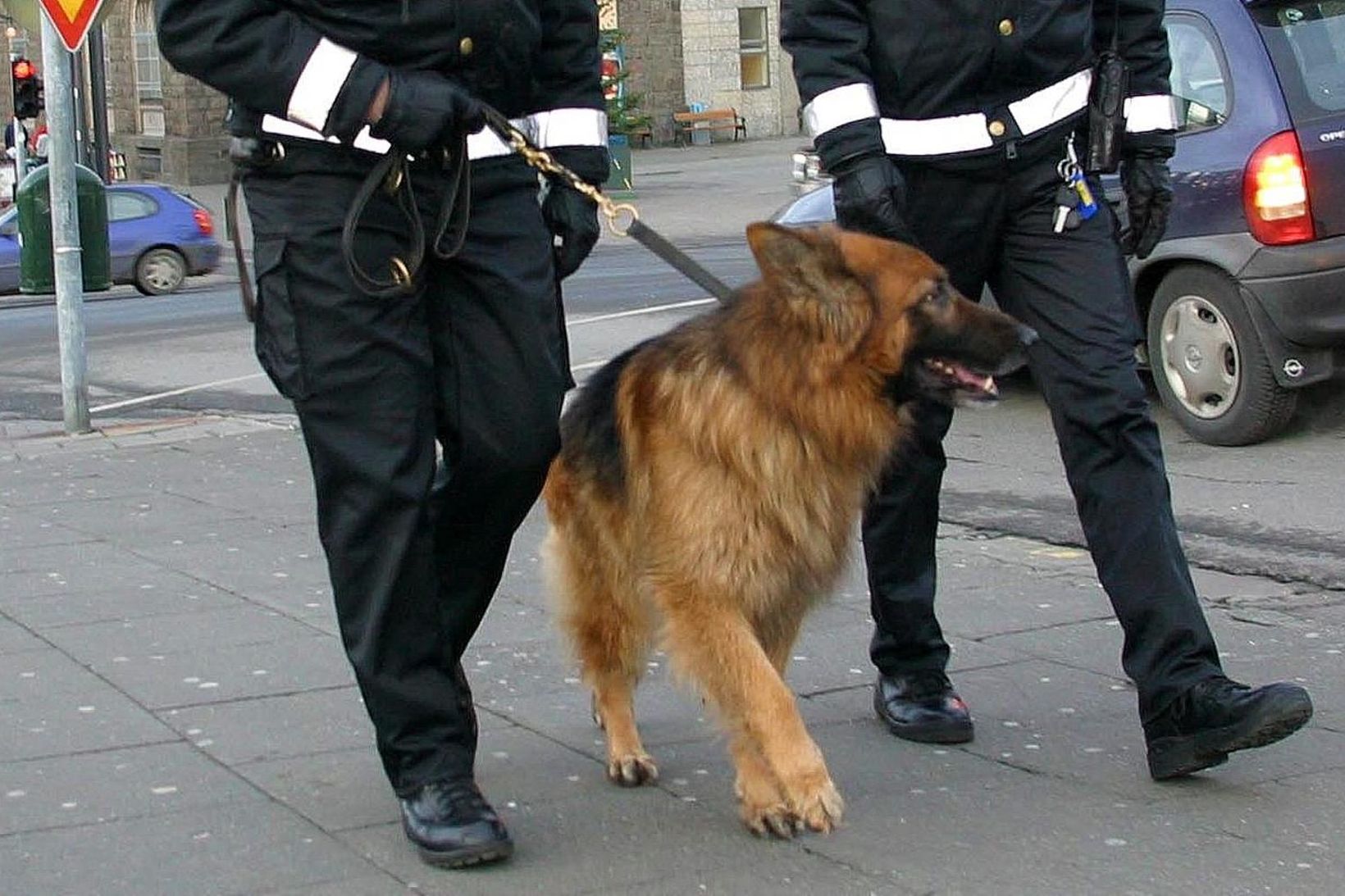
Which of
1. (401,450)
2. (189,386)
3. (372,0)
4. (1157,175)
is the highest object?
(372,0)

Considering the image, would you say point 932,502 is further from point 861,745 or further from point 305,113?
point 305,113

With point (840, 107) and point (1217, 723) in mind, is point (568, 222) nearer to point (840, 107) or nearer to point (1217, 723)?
point (840, 107)

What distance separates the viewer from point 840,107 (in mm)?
4594

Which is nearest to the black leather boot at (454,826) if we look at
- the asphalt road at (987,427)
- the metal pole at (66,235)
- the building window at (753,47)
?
the asphalt road at (987,427)

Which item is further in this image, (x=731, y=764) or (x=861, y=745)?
(x=861, y=745)

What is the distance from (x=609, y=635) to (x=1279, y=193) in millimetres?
A: 4725

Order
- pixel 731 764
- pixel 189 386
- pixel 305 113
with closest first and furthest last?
pixel 305 113
pixel 731 764
pixel 189 386

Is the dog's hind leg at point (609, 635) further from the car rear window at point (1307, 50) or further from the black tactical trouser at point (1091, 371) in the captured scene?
the car rear window at point (1307, 50)

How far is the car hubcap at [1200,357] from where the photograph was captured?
8758mm

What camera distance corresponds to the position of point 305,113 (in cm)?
389

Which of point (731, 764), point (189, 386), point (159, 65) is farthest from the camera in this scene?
point (159, 65)

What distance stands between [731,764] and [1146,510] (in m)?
1.05

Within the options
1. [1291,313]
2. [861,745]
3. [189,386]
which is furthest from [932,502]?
[189,386]

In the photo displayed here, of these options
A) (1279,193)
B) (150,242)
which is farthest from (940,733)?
(150,242)
